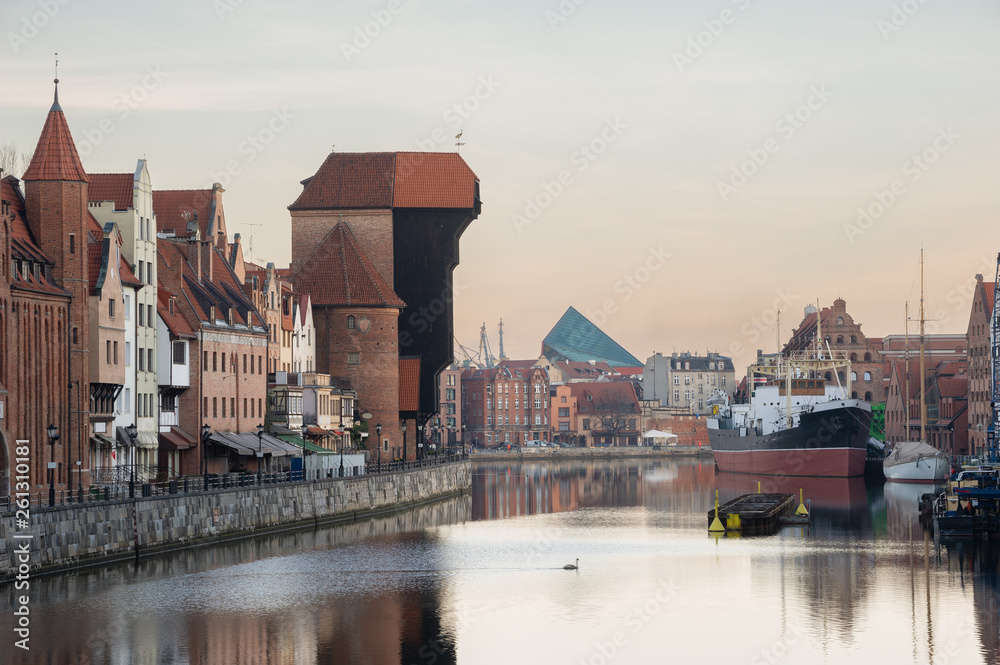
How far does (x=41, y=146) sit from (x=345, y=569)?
1912 cm

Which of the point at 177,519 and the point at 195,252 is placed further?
the point at 195,252

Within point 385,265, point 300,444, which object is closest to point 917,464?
point 385,265

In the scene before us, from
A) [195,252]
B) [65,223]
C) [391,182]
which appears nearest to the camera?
[65,223]

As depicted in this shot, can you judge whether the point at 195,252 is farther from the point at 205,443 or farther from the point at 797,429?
the point at 797,429

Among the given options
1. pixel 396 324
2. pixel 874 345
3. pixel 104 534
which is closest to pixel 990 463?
pixel 396 324

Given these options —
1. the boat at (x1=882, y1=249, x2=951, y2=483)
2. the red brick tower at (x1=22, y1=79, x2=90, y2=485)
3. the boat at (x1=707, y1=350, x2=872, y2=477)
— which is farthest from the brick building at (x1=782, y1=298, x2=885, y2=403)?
the red brick tower at (x1=22, y1=79, x2=90, y2=485)

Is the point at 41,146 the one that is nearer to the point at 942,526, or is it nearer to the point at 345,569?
the point at 345,569

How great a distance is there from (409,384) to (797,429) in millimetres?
39769

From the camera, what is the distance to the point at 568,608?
41812 millimetres

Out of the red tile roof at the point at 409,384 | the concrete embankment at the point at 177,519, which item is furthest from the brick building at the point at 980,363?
the concrete embankment at the point at 177,519

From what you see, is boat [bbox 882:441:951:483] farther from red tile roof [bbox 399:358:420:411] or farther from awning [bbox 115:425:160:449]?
awning [bbox 115:425:160:449]

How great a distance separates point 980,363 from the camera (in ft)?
388

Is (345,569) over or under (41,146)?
under

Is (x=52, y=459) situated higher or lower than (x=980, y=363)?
lower
